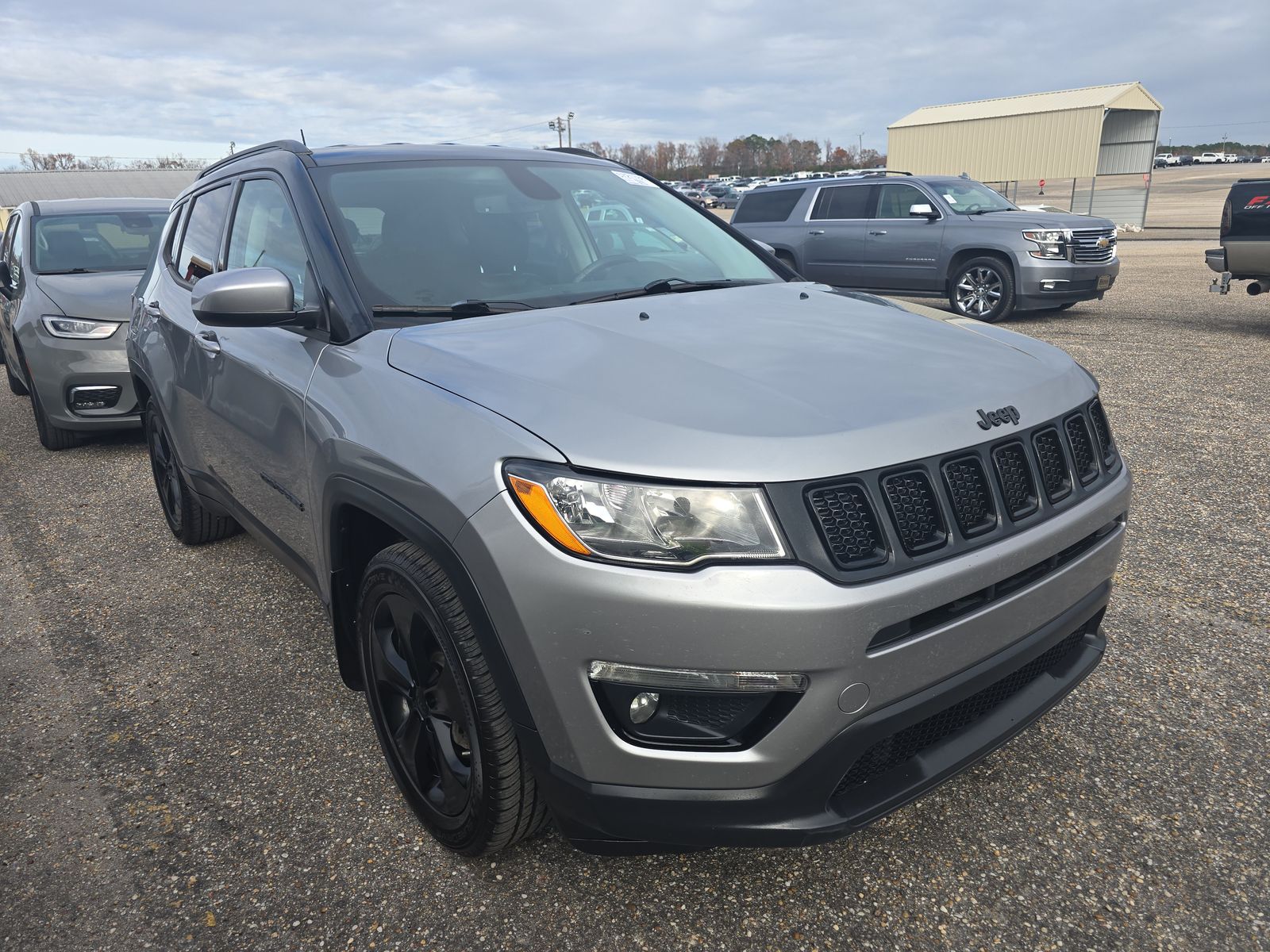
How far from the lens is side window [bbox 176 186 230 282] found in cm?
361

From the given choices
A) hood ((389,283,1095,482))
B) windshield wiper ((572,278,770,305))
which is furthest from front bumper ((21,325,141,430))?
hood ((389,283,1095,482))

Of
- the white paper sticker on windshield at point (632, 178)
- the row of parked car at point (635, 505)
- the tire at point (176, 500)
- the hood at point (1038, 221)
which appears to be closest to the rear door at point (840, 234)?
the hood at point (1038, 221)

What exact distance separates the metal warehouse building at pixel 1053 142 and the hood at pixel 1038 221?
18.5 m

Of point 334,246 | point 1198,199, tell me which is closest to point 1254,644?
point 334,246

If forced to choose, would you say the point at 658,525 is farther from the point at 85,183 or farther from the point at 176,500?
the point at 85,183

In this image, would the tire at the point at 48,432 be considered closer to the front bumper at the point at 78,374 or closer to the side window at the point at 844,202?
the front bumper at the point at 78,374

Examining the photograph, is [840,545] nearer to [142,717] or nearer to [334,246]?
[334,246]

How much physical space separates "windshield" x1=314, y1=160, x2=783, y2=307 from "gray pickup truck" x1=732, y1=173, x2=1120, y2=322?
7121 millimetres

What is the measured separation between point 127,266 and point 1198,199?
47.2 m

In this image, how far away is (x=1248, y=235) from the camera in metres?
8.89

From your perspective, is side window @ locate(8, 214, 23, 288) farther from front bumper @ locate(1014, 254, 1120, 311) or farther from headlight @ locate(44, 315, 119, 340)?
front bumper @ locate(1014, 254, 1120, 311)

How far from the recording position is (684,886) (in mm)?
2227

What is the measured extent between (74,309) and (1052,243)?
32.5ft

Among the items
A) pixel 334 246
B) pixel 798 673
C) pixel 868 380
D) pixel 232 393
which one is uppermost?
pixel 334 246
